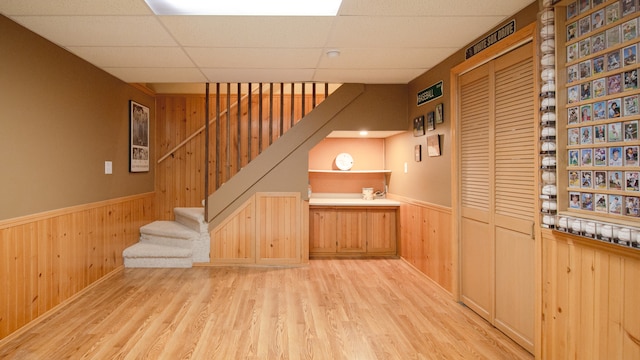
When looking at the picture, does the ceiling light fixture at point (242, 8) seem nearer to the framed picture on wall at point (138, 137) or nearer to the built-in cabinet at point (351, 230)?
the framed picture on wall at point (138, 137)

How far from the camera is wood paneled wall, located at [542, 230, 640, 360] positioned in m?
1.68

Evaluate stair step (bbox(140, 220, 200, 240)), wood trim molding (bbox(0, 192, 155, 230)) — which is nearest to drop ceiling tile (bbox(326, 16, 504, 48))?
wood trim molding (bbox(0, 192, 155, 230))

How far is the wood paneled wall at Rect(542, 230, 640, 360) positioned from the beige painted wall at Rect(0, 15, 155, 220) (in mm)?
3900

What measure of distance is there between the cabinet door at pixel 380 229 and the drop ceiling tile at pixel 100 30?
3.42 meters

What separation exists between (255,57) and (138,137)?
7.78 feet

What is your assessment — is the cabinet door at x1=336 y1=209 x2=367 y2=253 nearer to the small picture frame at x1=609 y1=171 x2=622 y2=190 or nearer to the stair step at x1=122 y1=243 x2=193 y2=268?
the stair step at x1=122 y1=243 x2=193 y2=268

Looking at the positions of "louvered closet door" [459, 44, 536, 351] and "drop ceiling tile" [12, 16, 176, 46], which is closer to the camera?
"louvered closet door" [459, 44, 536, 351]

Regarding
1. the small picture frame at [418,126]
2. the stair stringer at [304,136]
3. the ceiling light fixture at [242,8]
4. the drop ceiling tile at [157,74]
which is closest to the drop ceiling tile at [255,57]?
the drop ceiling tile at [157,74]

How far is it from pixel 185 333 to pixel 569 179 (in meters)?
2.91

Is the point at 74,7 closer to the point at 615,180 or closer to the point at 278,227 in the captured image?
the point at 278,227

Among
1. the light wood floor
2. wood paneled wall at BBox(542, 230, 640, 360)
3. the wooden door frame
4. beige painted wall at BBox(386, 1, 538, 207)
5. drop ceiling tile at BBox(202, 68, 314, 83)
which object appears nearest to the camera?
wood paneled wall at BBox(542, 230, 640, 360)

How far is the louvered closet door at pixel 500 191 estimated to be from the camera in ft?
7.94

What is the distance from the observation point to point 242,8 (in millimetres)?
2494

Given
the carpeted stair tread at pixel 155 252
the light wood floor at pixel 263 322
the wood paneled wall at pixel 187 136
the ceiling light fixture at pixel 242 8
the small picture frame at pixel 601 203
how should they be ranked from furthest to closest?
Result: the wood paneled wall at pixel 187 136
the carpeted stair tread at pixel 155 252
the ceiling light fixture at pixel 242 8
the light wood floor at pixel 263 322
the small picture frame at pixel 601 203
